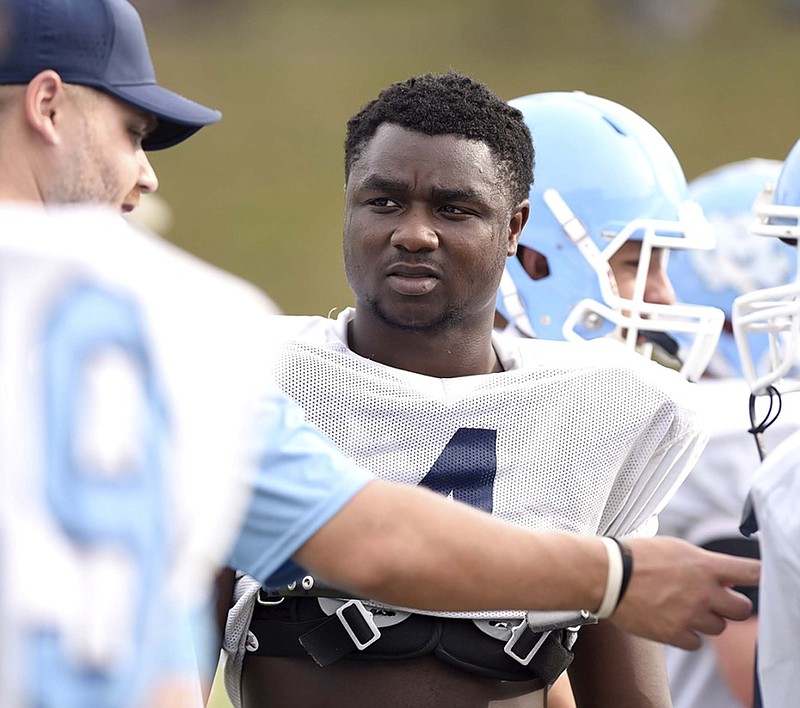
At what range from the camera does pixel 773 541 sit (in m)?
1.84

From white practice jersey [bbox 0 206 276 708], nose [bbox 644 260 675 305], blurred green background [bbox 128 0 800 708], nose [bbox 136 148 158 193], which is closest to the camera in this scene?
white practice jersey [bbox 0 206 276 708]

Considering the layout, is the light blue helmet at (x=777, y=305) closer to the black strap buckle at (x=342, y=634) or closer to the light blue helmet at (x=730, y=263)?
the black strap buckle at (x=342, y=634)

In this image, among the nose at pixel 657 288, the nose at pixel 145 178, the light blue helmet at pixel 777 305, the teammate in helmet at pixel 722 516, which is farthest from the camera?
the nose at pixel 657 288

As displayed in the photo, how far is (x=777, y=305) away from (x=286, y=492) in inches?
68.5

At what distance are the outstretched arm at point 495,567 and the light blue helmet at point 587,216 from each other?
1689 mm

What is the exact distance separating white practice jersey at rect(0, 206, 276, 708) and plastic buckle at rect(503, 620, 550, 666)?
3.80 ft

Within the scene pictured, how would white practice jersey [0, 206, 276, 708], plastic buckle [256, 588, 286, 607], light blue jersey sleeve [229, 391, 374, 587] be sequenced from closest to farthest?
white practice jersey [0, 206, 276, 708]
light blue jersey sleeve [229, 391, 374, 587]
plastic buckle [256, 588, 286, 607]

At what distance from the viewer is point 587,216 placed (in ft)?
12.5

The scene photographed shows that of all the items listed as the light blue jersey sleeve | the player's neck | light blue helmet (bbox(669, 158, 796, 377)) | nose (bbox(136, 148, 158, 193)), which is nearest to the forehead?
the player's neck

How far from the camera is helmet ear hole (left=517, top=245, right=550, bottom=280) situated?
382 cm

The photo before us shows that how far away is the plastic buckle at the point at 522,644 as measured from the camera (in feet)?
8.27

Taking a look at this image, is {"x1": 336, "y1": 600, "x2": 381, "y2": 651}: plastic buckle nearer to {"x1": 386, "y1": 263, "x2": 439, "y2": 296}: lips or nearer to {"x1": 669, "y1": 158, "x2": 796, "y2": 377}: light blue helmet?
{"x1": 386, "y1": 263, "x2": 439, "y2": 296}: lips

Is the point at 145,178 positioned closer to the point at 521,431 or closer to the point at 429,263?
the point at 429,263

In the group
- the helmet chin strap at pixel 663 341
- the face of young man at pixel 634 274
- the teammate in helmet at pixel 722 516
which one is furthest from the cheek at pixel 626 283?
the teammate in helmet at pixel 722 516
